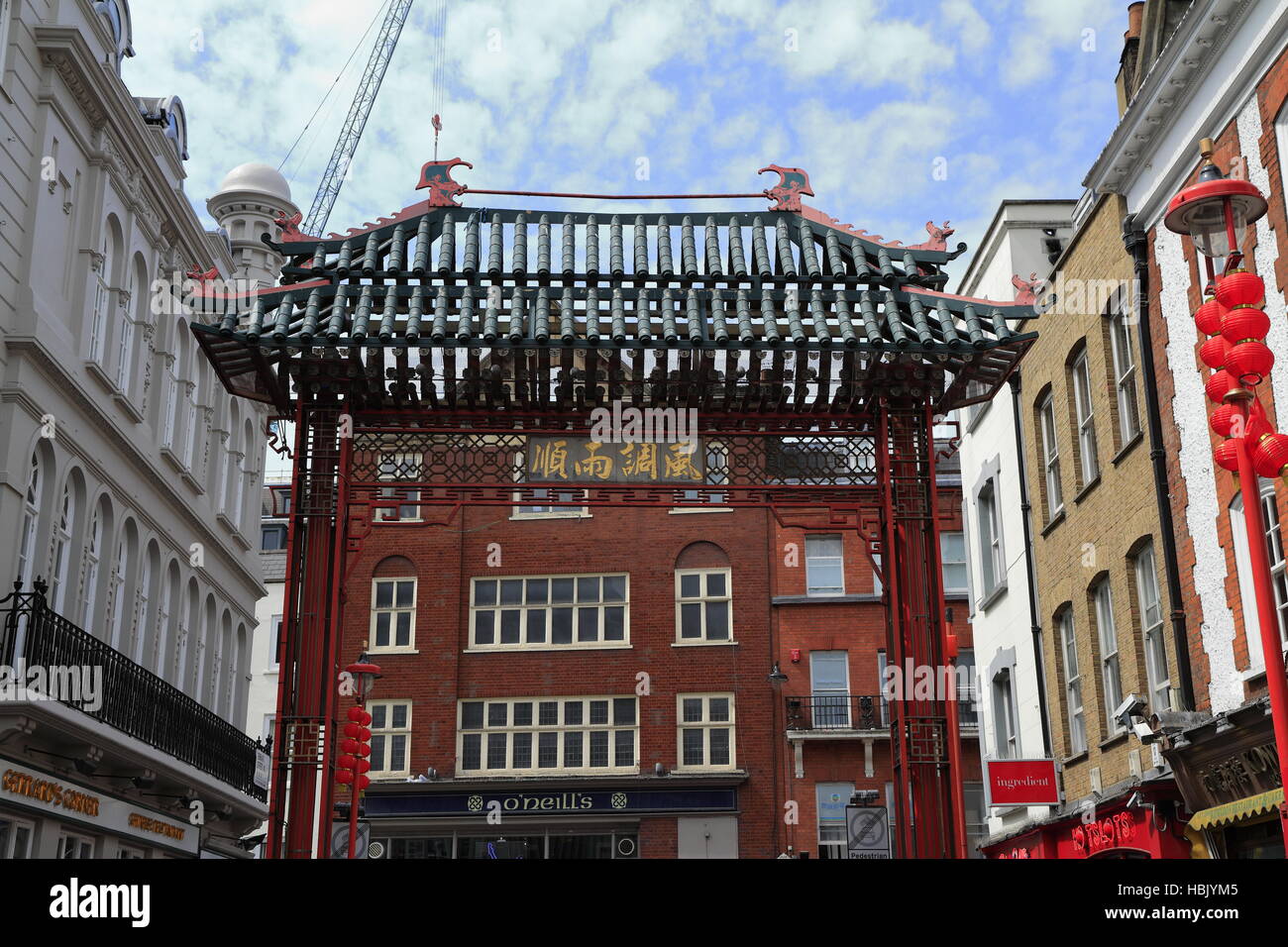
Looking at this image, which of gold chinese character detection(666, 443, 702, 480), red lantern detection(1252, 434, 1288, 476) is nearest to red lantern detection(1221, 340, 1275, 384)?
red lantern detection(1252, 434, 1288, 476)

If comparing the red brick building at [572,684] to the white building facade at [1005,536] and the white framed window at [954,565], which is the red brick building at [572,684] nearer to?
the white framed window at [954,565]

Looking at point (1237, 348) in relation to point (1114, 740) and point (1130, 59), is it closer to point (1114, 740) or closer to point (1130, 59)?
point (1114, 740)

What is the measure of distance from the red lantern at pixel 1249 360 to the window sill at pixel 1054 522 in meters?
12.3

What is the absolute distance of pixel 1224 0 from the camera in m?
14.8

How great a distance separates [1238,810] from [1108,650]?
224 inches

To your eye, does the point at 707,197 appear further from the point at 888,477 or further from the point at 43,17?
the point at 43,17

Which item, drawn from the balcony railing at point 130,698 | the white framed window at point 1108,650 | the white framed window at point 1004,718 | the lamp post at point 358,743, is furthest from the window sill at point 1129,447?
the balcony railing at point 130,698

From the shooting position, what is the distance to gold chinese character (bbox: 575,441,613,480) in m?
14.5

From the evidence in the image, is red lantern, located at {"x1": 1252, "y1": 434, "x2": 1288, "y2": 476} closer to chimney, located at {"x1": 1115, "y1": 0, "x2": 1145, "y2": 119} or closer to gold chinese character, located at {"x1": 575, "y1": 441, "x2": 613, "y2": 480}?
gold chinese character, located at {"x1": 575, "y1": 441, "x2": 613, "y2": 480}

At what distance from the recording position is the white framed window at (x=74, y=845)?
765 inches

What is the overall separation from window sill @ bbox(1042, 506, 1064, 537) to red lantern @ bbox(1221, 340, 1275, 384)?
12.3m

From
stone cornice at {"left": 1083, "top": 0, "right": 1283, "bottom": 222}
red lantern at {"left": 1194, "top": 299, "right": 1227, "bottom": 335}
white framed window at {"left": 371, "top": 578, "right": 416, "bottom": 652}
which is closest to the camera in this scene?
red lantern at {"left": 1194, "top": 299, "right": 1227, "bottom": 335}

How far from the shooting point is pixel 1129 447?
17953mm
